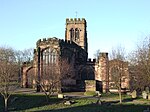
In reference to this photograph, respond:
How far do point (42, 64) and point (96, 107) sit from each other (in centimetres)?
2159

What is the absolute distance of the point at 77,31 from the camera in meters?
78.9

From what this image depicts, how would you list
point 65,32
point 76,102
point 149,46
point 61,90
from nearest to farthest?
point 149,46
point 76,102
point 61,90
point 65,32

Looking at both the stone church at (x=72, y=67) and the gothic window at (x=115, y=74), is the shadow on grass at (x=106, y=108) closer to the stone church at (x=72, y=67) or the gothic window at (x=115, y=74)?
the gothic window at (x=115, y=74)

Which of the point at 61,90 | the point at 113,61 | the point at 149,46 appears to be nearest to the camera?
the point at 149,46

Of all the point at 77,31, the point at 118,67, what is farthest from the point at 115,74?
the point at 77,31

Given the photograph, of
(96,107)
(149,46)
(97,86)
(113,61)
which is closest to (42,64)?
(97,86)

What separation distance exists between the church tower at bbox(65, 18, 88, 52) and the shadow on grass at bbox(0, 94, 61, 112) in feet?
105

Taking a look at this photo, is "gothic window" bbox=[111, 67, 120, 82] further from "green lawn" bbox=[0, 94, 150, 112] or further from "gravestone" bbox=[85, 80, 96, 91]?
"gravestone" bbox=[85, 80, 96, 91]

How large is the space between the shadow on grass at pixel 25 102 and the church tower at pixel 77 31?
105 ft

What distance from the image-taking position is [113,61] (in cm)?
4838

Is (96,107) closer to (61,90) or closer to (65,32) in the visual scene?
(61,90)

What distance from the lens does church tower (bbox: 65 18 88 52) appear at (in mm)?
77875

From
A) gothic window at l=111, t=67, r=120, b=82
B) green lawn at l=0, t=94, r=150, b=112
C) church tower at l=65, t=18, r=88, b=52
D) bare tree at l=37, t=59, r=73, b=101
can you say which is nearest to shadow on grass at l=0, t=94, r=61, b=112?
green lawn at l=0, t=94, r=150, b=112

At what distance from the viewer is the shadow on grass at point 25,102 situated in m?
41.7
